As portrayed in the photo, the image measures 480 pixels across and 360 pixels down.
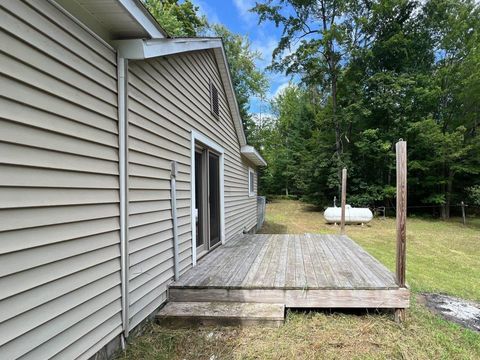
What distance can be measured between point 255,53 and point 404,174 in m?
23.1

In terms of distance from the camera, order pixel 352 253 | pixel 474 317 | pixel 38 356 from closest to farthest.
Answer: pixel 38 356 → pixel 474 317 → pixel 352 253

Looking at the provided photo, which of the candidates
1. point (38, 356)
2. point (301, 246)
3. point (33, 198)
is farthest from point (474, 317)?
point (33, 198)

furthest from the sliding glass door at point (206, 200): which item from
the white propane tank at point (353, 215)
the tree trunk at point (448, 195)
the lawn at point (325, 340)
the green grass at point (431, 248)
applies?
the tree trunk at point (448, 195)

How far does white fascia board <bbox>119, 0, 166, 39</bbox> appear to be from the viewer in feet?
7.93

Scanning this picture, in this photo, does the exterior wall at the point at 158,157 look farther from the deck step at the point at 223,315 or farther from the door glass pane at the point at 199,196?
the door glass pane at the point at 199,196

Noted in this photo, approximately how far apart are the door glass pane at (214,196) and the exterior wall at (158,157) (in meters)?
0.86

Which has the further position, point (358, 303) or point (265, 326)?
point (358, 303)

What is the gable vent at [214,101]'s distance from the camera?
586 centimetres

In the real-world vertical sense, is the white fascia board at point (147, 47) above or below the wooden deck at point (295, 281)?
above

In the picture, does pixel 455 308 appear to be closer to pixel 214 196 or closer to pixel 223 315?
pixel 223 315

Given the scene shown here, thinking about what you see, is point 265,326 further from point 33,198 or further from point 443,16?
point 443,16

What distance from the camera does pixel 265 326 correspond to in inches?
121

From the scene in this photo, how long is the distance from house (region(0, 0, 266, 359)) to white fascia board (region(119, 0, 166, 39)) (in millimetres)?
12

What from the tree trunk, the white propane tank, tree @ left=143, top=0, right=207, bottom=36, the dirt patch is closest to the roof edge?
the dirt patch
